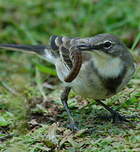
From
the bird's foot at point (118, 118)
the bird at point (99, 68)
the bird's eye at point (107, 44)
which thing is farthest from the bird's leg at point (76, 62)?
the bird's foot at point (118, 118)

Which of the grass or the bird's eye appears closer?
the grass

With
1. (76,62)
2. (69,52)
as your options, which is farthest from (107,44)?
(69,52)

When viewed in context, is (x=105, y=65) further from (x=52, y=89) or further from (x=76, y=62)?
(x=52, y=89)

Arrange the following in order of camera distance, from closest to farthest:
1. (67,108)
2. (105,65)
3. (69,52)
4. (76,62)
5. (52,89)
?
(76,62) → (105,65) → (69,52) → (67,108) → (52,89)

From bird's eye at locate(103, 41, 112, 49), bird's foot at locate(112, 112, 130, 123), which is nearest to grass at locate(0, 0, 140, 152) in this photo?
bird's foot at locate(112, 112, 130, 123)

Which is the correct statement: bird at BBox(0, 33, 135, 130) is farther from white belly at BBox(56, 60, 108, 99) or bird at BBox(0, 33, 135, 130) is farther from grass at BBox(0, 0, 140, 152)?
grass at BBox(0, 0, 140, 152)

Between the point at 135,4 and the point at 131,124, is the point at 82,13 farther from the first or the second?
the point at 131,124
